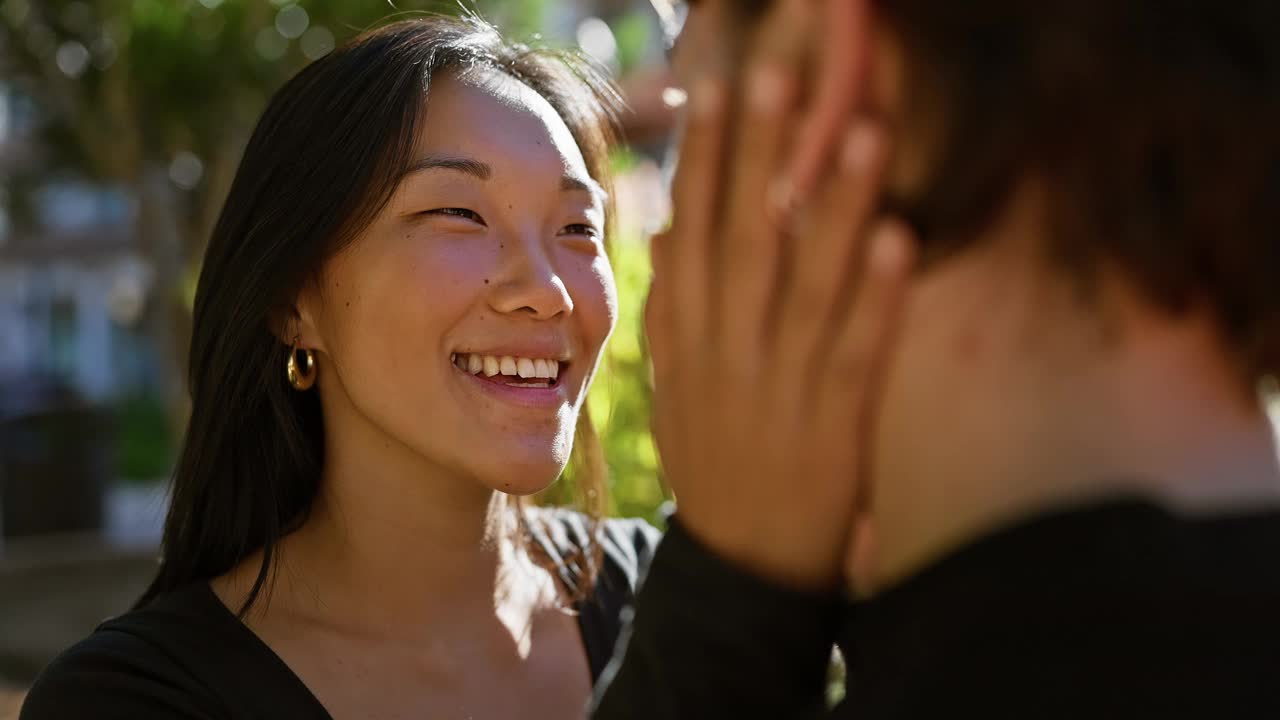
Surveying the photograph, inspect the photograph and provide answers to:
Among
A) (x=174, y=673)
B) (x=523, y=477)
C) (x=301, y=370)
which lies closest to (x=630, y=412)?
(x=301, y=370)

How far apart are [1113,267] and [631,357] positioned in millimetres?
4461

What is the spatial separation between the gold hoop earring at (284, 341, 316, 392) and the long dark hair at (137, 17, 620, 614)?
0.06 feet

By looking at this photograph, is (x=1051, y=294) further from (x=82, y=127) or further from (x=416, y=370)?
(x=82, y=127)

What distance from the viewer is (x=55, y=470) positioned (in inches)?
473

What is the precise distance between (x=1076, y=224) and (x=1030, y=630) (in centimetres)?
31

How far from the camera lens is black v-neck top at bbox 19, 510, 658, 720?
2.09 metres

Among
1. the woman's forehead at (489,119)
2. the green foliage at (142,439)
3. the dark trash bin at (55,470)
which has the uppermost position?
the woman's forehead at (489,119)

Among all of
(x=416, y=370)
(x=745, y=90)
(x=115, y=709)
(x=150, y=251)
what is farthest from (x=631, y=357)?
(x=150, y=251)

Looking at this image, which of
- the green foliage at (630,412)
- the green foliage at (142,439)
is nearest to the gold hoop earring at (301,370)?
the green foliage at (630,412)

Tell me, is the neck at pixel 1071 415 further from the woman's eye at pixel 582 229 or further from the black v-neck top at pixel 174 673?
the woman's eye at pixel 582 229

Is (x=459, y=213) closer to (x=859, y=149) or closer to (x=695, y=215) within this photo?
(x=695, y=215)

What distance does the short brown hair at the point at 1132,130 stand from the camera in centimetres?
95

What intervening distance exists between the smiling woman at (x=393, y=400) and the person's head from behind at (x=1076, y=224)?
1.38 meters

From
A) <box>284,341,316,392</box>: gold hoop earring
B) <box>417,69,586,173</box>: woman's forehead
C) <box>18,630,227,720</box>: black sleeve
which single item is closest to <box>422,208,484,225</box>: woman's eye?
<box>417,69,586,173</box>: woman's forehead
